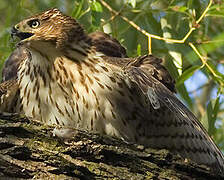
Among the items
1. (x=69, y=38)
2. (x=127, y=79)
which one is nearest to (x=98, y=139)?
(x=127, y=79)

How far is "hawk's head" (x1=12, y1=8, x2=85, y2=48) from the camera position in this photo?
12.3ft

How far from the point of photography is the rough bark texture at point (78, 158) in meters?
2.70

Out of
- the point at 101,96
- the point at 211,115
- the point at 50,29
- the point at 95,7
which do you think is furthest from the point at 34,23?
the point at 211,115

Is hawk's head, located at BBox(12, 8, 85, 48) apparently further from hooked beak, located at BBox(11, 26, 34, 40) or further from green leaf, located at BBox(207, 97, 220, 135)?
green leaf, located at BBox(207, 97, 220, 135)

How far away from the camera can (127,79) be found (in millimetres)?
3531

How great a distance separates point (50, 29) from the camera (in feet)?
12.8

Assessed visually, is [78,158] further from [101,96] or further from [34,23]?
[34,23]

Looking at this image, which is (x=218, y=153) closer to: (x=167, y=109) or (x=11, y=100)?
(x=167, y=109)

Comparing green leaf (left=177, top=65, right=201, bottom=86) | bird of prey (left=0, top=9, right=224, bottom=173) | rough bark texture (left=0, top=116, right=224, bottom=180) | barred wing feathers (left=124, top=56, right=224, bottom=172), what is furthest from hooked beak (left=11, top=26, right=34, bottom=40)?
green leaf (left=177, top=65, right=201, bottom=86)

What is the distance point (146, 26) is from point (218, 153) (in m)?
1.37

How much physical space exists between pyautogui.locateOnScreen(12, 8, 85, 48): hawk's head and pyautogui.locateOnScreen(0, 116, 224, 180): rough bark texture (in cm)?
103

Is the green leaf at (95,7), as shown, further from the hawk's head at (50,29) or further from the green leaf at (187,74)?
the green leaf at (187,74)

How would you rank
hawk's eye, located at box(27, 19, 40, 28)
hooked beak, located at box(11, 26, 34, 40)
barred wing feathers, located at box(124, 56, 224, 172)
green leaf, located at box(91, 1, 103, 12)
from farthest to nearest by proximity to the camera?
green leaf, located at box(91, 1, 103, 12) < hawk's eye, located at box(27, 19, 40, 28) < hooked beak, located at box(11, 26, 34, 40) < barred wing feathers, located at box(124, 56, 224, 172)

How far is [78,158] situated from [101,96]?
796mm
